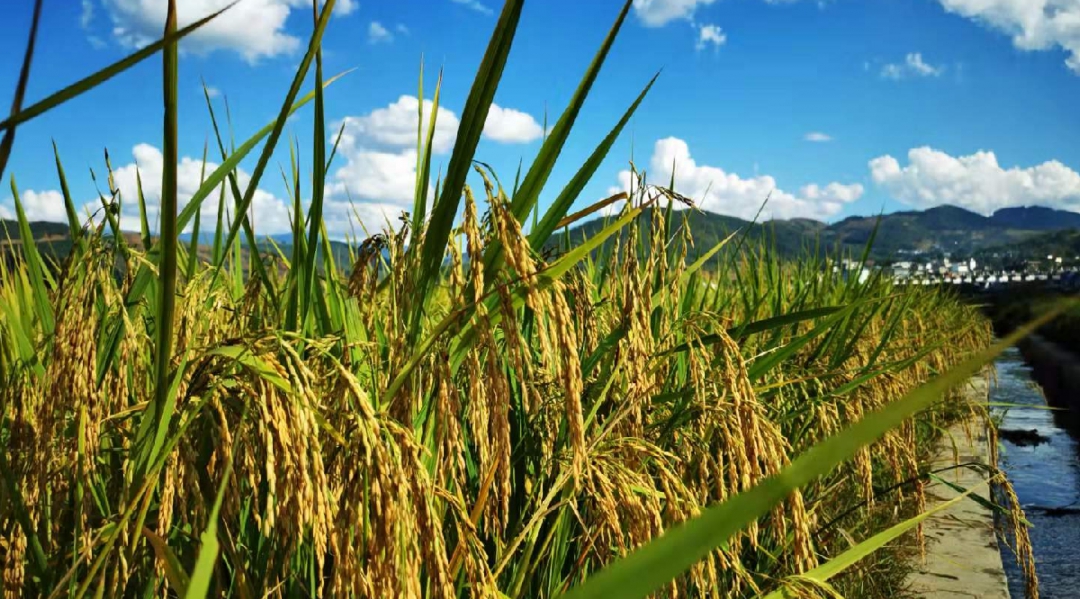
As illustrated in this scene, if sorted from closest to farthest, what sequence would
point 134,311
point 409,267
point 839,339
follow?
1. point 409,267
2. point 134,311
3. point 839,339

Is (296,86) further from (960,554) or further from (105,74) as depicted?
(960,554)

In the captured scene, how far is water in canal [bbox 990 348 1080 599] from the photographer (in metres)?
4.79

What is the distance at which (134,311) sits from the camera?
64.5 inches

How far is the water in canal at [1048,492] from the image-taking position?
4.79m

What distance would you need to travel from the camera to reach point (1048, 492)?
6.85m

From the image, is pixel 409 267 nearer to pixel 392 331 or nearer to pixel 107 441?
pixel 392 331

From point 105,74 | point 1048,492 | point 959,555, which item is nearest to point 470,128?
point 105,74

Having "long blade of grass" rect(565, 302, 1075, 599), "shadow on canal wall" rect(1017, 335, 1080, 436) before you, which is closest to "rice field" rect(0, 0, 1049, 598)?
"long blade of grass" rect(565, 302, 1075, 599)

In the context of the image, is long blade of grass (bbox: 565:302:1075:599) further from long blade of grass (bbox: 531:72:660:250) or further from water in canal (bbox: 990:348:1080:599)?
water in canal (bbox: 990:348:1080:599)

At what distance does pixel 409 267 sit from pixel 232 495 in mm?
372

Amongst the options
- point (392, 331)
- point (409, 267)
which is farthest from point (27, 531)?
point (409, 267)

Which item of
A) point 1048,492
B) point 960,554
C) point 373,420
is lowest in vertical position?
point 1048,492

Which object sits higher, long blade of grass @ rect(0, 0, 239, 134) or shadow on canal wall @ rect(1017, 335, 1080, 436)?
long blade of grass @ rect(0, 0, 239, 134)

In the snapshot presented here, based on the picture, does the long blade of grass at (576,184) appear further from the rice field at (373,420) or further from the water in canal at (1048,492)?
the water in canal at (1048,492)
